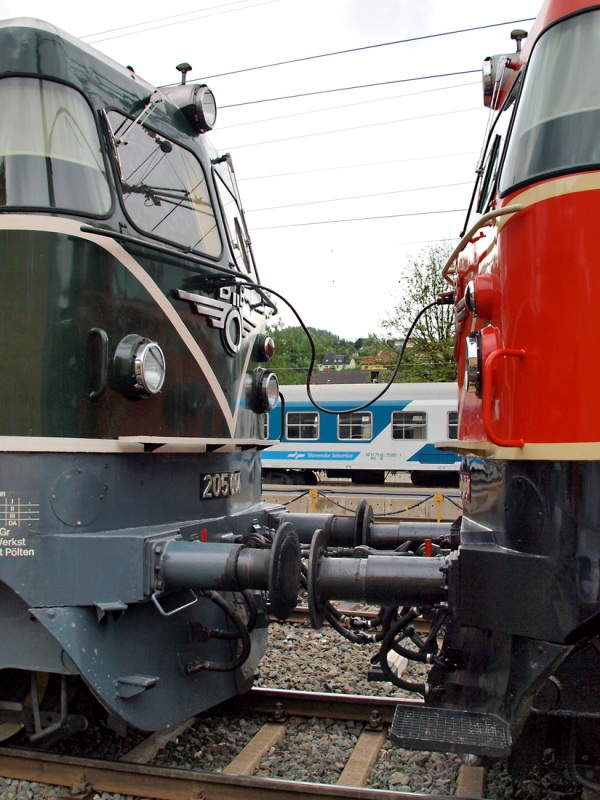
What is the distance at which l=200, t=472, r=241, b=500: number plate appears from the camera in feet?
13.9

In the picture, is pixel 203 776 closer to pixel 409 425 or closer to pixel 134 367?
pixel 134 367

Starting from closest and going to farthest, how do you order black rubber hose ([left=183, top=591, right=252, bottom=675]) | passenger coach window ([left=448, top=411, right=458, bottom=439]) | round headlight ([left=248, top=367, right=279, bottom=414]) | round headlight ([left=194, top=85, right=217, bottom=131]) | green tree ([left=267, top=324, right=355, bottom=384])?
black rubber hose ([left=183, top=591, right=252, bottom=675]), round headlight ([left=194, top=85, right=217, bottom=131]), round headlight ([left=248, top=367, right=279, bottom=414]), passenger coach window ([left=448, top=411, right=458, bottom=439]), green tree ([left=267, top=324, right=355, bottom=384])

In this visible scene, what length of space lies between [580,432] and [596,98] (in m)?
1.22

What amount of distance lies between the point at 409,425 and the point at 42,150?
58.8ft

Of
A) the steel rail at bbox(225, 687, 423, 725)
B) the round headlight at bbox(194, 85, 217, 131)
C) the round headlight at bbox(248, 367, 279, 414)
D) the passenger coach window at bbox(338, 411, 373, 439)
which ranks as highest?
the round headlight at bbox(194, 85, 217, 131)

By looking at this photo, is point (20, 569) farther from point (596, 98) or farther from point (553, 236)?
point (596, 98)

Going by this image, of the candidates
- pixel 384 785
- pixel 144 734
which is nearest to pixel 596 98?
pixel 384 785

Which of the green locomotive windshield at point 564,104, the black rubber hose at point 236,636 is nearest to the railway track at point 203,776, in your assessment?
the black rubber hose at point 236,636

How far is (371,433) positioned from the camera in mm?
21156

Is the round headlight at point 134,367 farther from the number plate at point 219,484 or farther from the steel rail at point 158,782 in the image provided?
the steel rail at point 158,782

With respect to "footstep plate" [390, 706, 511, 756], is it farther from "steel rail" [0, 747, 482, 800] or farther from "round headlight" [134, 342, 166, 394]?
"round headlight" [134, 342, 166, 394]

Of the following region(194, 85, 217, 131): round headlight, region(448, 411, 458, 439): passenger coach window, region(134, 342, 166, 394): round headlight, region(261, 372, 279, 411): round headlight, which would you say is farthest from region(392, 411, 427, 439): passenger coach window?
region(134, 342, 166, 394): round headlight

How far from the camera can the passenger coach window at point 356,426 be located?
21.2 metres

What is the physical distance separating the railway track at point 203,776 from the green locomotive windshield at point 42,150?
9.17 ft
